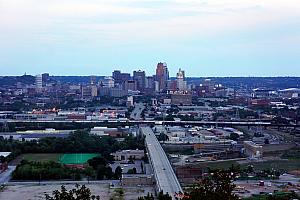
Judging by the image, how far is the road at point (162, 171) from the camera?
41.8 ft

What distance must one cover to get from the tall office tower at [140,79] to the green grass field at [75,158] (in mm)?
37227

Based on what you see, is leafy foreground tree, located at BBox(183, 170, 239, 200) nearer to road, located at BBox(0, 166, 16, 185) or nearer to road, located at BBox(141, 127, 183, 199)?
road, located at BBox(141, 127, 183, 199)

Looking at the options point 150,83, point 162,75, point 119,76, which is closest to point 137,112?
point 150,83

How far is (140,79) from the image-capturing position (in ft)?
198

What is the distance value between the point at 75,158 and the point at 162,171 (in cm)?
503

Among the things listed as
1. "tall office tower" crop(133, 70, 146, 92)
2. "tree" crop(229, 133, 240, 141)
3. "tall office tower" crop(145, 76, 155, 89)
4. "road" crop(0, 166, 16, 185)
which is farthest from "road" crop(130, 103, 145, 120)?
"road" crop(0, 166, 16, 185)

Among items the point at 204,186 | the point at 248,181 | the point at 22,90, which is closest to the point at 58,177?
the point at 248,181

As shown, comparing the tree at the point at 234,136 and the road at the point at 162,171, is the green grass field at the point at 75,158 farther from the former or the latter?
the tree at the point at 234,136

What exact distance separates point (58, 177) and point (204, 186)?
10.8 metres

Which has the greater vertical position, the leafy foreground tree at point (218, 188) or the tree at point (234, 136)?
the leafy foreground tree at point (218, 188)

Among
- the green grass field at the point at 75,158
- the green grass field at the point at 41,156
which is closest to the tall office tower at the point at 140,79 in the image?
the green grass field at the point at 75,158

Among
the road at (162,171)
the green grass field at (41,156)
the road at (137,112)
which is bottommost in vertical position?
the green grass field at (41,156)

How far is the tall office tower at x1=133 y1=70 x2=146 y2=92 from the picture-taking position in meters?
58.3

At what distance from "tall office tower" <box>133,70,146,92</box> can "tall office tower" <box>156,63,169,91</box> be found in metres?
1.56
